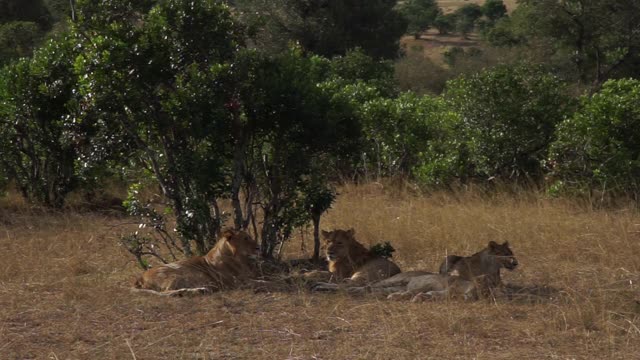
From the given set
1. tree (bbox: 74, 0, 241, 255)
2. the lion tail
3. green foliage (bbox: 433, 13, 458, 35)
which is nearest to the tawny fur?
tree (bbox: 74, 0, 241, 255)

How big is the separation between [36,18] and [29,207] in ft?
68.2

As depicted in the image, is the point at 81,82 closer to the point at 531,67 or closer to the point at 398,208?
the point at 398,208

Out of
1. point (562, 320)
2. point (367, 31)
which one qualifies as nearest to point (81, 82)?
point (562, 320)

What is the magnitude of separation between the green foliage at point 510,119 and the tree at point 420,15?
44.2m

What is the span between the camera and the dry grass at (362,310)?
6.25 metres

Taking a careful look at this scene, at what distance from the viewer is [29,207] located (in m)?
13.2

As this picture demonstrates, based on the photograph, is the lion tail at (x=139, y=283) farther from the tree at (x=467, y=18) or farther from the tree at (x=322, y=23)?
the tree at (x=467, y=18)

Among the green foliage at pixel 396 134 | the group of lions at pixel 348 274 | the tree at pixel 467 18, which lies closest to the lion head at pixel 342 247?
the group of lions at pixel 348 274

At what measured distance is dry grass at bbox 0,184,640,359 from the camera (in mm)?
6250

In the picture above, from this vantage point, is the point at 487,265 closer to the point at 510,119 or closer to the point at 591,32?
the point at 510,119

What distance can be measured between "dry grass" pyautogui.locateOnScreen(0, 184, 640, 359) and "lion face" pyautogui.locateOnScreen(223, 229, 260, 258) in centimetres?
50

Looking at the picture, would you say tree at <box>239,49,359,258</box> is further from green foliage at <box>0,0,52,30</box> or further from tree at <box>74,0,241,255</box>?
green foliage at <box>0,0,52,30</box>

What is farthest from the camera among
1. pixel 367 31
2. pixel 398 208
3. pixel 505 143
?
pixel 367 31

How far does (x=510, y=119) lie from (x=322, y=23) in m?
15.2
